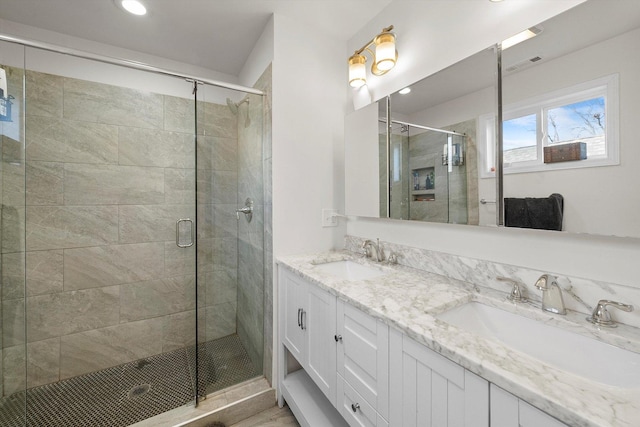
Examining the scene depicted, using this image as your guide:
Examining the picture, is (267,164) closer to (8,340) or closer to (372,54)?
(372,54)

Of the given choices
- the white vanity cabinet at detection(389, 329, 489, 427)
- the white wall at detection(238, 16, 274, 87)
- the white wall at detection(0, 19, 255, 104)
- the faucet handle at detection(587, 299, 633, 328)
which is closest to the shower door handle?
the white wall at detection(0, 19, 255, 104)

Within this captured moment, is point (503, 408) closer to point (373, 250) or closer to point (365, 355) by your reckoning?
point (365, 355)

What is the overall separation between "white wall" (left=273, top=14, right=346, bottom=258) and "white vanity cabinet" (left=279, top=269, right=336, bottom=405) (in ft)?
1.11

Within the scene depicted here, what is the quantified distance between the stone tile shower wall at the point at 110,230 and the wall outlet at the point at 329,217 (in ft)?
2.24

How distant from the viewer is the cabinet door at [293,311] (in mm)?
1479

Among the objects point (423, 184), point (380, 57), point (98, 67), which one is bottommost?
point (423, 184)

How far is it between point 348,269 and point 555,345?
1.12 m

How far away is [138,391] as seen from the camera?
1.80 metres

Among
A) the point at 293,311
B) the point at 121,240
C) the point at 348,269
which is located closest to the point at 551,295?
the point at 348,269

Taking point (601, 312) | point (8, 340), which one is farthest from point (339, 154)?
point (8, 340)

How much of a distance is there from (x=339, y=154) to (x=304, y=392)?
163 cm

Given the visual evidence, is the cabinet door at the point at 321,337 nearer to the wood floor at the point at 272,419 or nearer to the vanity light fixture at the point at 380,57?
the wood floor at the point at 272,419

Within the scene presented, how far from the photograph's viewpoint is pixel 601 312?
2.65 feet

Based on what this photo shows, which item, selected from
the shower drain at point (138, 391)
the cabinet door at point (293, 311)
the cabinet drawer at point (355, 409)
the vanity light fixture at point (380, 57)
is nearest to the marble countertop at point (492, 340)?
the cabinet door at point (293, 311)
